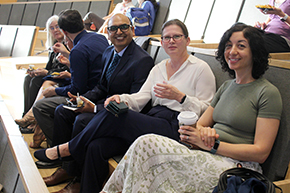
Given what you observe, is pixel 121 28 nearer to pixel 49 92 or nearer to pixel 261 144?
pixel 49 92

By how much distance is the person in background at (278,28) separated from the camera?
1.67 meters

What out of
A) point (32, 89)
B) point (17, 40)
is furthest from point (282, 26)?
point (17, 40)

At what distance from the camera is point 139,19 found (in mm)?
3283

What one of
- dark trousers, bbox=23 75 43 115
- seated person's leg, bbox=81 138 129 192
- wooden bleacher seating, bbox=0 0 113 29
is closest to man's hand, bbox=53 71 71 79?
dark trousers, bbox=23 75 43 115

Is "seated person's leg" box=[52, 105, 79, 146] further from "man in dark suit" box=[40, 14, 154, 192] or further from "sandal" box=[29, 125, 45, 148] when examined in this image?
"sandal" box=[29, 125, 45, 148]

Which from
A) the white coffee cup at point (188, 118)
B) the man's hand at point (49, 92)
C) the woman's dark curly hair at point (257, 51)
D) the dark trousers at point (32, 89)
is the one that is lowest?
the dark trousers at point (32, 89)

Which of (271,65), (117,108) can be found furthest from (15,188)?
(271,65)

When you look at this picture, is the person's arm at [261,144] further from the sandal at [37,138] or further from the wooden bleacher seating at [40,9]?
the wooden bleacher seating at [40,9]

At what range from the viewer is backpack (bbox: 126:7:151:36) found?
3240 millimetres

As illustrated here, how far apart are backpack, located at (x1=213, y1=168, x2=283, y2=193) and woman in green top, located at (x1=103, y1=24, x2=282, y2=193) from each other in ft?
0.44

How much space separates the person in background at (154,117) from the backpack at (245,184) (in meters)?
0.46

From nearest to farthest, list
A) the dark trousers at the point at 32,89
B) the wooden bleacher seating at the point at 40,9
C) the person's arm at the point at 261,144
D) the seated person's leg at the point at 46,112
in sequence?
the person's arm at the point at 261,144
the seated person's leg at the point at 46,112
the dark trousers at the point at 32,89
the wooden bleacher seating at the point at 40,9

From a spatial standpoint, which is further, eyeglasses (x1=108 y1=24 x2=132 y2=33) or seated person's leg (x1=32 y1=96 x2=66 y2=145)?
seated person's leg (x1=32 y1=96 x2=66 y2=145)

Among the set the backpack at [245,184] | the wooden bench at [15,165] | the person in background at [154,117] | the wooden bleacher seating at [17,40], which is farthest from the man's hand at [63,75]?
the wooden bleacher seating at [17,40]
